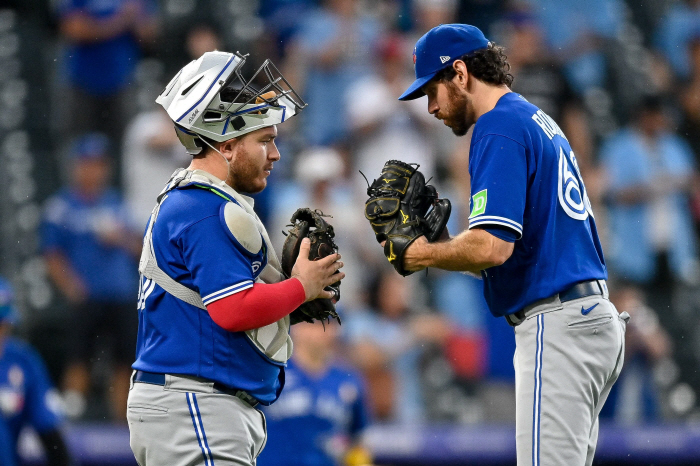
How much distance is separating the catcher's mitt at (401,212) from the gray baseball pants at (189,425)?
3.22ft

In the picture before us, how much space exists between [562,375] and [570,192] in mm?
744

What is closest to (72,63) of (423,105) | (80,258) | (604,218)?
(80,258)

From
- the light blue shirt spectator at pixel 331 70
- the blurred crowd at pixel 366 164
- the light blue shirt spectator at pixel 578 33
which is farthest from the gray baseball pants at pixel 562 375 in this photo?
the light blue shirt spectator at pixel 578 33

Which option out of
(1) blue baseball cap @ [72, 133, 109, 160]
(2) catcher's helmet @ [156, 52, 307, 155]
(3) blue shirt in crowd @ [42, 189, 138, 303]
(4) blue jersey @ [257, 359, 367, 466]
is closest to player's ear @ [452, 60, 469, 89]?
(2) catcher's helmet @ [156, 52, 307, 155]

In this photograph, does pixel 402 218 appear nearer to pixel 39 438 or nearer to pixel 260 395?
pixel 260 395

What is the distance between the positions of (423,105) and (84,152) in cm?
322

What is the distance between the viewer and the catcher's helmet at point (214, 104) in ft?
11.7

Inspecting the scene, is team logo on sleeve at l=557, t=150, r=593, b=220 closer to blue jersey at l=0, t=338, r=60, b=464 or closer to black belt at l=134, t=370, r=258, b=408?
black belt at l=134, t=370, r=258, b=408

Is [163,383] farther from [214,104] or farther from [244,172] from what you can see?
[214,104]

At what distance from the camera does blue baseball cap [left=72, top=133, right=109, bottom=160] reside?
872cm

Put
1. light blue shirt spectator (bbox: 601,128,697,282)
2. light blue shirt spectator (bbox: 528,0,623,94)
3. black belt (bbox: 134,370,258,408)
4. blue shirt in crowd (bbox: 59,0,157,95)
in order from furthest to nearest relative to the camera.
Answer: light blue shirt spectator (bbox: 528,0,623,94) → blue shirt in crowd (bbox: 59,0,157,95) → light blue shirt spectator (bbox: 601,128,697,282) → black belt (bbox: 134,370,258,408)

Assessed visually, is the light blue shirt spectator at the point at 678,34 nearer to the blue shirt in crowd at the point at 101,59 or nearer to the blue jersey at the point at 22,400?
the blue shirt in crowd at the point at 101,59

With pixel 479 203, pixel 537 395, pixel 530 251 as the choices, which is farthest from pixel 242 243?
pixel 537 395

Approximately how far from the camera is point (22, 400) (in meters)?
7.02
